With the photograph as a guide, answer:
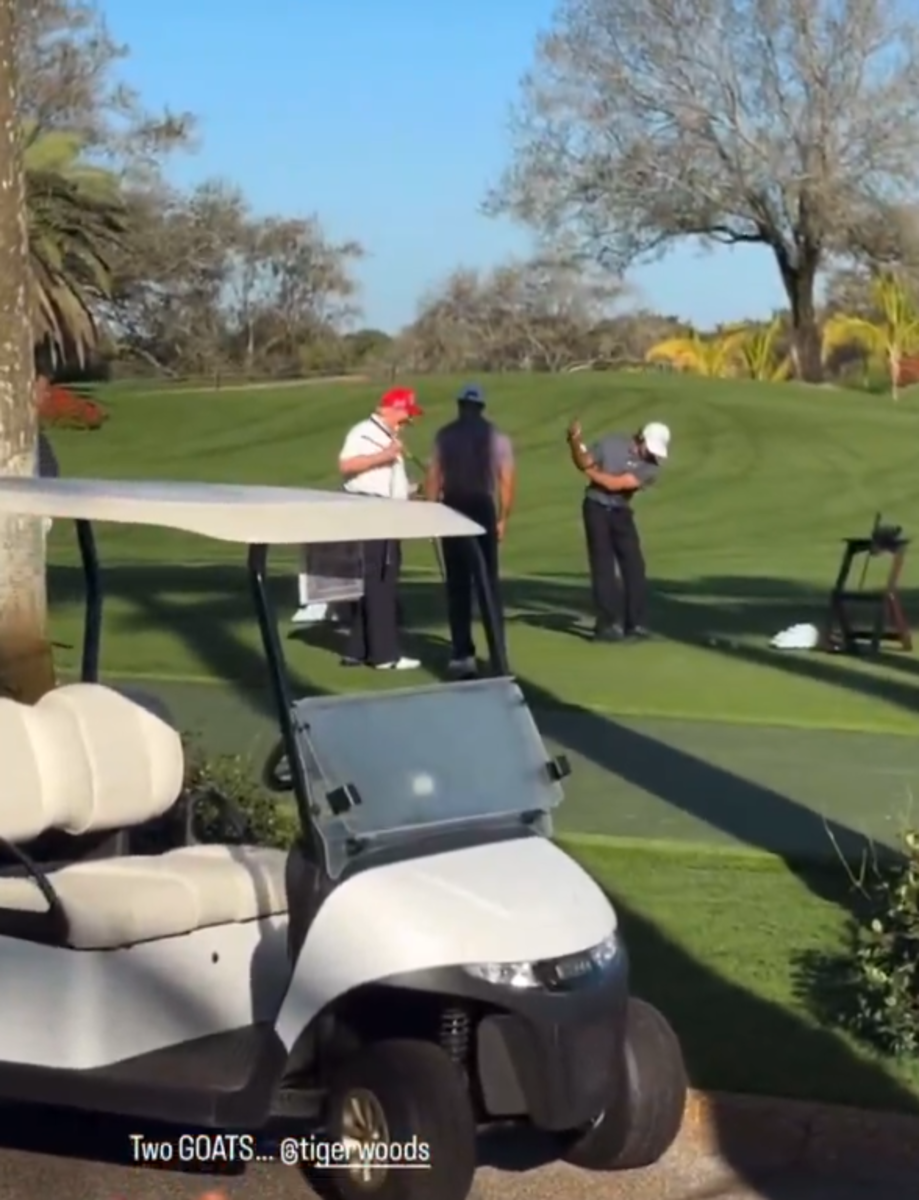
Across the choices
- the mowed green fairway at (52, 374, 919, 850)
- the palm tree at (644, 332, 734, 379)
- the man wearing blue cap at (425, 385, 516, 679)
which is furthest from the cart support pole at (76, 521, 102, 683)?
the palm tree at (644, 332, 734, 379)

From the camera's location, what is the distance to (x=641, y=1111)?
555 centimetres

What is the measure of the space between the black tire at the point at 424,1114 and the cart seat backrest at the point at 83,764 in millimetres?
1254

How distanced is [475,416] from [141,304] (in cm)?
4838

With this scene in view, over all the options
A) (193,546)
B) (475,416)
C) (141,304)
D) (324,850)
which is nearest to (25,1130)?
(324,850)

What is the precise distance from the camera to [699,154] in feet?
182

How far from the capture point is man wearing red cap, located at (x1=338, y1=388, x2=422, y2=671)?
44.6ft

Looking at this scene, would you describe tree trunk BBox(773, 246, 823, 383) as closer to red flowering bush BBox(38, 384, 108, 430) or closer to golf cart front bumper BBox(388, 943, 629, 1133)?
red flowering bush BBox(38, 384, 108, 430)

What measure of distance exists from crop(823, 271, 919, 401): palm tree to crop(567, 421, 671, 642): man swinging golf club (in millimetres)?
34447

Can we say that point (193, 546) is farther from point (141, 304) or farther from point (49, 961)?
point (141, 304)

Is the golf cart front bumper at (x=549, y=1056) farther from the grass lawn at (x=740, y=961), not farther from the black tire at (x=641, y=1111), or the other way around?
the grass lawn at (x=740, y=961)

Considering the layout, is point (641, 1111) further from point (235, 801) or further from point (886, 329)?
point (886, 329)

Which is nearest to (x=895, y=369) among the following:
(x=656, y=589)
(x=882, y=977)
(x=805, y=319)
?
(x=805, y=319)

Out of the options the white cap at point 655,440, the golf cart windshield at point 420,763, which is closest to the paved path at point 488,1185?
the golf cart windshield at point 420,763

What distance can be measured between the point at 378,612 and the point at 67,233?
29.5 meters
